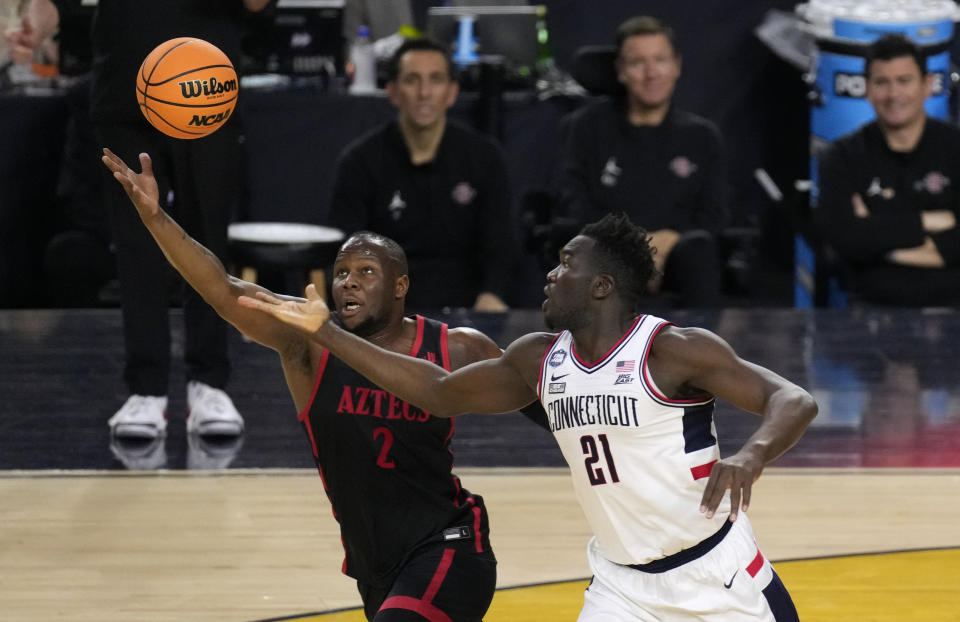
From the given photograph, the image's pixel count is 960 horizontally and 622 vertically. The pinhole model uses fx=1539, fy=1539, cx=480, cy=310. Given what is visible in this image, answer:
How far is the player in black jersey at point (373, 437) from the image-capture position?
3.84m

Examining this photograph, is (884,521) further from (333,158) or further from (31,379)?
(333,158)

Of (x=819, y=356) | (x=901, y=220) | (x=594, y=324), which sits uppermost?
(x=594, y=324)

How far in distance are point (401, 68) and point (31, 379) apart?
2330 millimetres

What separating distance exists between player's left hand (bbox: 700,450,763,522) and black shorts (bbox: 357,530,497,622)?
89 cm

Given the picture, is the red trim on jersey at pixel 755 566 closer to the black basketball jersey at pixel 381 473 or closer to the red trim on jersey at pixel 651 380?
the red trim on jersey at pixel 651 380

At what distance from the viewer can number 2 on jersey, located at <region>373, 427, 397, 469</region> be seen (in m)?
3.92

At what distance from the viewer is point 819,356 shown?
7.52 meters

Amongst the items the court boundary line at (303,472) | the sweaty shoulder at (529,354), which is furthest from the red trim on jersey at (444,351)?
the court boundary line at (303,472)

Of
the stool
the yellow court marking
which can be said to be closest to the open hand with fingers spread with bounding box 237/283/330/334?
the yellow court marking

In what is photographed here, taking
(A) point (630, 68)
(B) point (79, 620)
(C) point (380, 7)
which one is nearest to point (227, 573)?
(B) point (79, 620)

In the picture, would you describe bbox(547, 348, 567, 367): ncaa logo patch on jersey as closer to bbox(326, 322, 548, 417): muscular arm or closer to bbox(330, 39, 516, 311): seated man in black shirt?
bbox(326, 322, 548, 417): muscular arm

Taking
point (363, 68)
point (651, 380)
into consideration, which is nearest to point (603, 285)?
point (651, 380)

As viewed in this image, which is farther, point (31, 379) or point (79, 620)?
point (31, 379)

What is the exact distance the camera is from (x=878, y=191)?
25.8 feet
